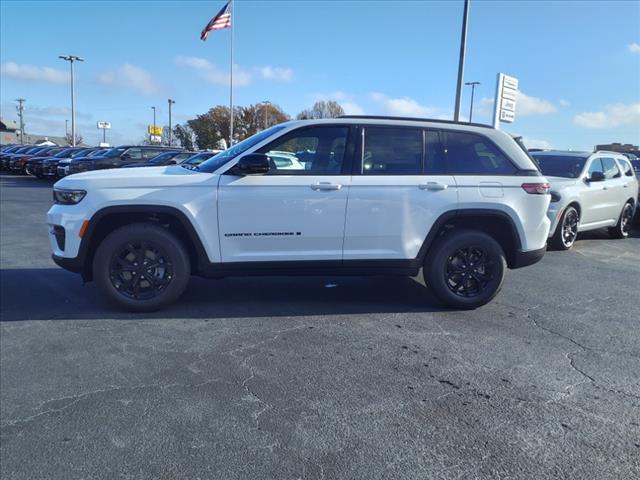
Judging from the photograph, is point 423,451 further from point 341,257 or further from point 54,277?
point 54,277

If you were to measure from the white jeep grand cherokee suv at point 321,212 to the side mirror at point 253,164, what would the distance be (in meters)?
0.01

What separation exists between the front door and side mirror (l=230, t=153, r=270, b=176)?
0.37ft

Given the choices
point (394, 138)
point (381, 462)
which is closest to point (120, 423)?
point (381, 462)

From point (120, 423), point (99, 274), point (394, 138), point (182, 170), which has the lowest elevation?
point (120, 423)

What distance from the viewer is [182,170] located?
497 cm

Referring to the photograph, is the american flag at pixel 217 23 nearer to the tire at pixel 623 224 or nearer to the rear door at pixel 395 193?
the tire at pixel 623 224

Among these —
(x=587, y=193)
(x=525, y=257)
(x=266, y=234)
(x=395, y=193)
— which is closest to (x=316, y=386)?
(x=266, y=234)

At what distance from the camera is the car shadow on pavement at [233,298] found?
15.7 ft

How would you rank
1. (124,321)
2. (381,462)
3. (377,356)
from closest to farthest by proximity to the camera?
(381,462) < (377,356) < (124,321)

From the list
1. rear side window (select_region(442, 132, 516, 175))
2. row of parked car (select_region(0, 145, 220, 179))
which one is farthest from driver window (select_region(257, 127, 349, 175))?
row of parked car (select_region(0, 145, 220, 179))

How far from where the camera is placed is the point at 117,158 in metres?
19.6

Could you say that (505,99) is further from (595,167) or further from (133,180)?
(133,180)

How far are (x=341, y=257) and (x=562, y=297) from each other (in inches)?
110

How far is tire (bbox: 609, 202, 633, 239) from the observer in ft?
33.2
